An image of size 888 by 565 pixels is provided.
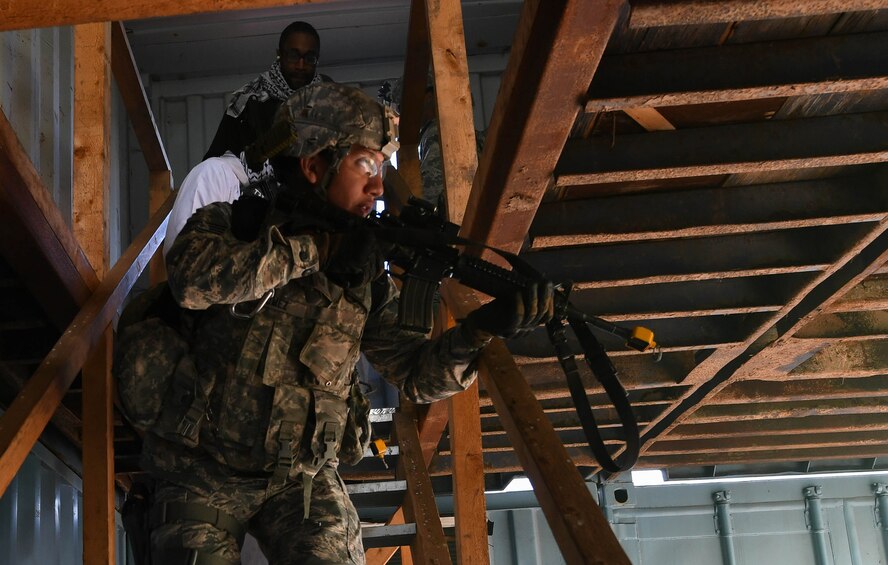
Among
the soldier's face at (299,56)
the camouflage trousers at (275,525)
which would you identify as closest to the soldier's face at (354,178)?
the camouflage trousers at (275,525)

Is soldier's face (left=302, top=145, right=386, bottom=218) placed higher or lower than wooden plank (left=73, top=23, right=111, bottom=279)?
lower

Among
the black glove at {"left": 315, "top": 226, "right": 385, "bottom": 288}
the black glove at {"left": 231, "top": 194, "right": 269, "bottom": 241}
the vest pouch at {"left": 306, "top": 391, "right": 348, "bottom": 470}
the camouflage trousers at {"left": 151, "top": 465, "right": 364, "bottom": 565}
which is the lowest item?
the camouflage trousers at {"left": 151, "top": 465, "right": 364, "bottom": 565}

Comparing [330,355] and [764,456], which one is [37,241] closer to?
[330,355]

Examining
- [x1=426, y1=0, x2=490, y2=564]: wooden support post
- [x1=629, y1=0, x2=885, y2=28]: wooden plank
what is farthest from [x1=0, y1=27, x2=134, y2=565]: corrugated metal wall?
[x1=629, y1=0, x2=885, y2=28]: wooden plank

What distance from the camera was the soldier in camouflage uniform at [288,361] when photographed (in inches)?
122

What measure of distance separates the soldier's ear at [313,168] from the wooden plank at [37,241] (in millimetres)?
1003

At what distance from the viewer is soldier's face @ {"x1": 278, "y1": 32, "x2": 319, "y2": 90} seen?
223 inches

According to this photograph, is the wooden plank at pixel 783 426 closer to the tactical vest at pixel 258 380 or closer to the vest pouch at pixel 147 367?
the tactical vest at pixel 258 380

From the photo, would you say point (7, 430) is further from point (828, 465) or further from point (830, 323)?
point (828, 465)

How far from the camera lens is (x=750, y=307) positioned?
5.82m

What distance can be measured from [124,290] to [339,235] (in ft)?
5.97

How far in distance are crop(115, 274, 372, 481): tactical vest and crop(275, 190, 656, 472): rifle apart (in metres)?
0.23

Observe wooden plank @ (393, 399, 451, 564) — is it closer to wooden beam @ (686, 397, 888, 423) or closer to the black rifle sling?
the black rifle sling

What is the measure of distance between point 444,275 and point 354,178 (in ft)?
1.47
